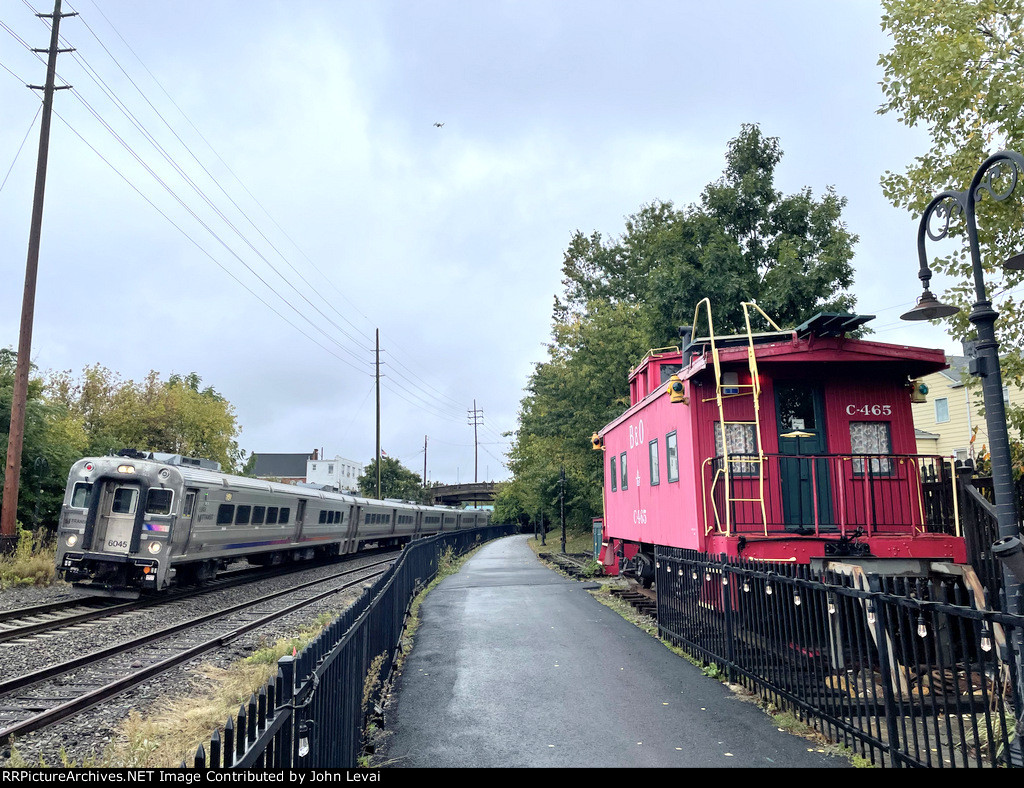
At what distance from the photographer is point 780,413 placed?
417 inches

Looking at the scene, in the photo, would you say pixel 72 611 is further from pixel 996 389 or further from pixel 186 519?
pixel 996 389

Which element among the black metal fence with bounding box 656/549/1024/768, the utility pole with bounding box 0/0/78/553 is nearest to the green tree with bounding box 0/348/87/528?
the utility pole with bounding box 0/0/78/553

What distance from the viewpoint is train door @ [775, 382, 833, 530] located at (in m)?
10.0

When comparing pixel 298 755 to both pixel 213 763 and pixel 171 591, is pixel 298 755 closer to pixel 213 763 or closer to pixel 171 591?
pixel 213 763

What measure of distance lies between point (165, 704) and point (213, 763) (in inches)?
224

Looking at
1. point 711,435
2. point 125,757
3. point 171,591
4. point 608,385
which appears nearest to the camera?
point 125,757

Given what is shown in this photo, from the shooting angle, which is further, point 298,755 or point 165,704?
point 165,704

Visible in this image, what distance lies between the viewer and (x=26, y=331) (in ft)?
61.3

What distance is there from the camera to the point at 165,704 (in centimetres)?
740

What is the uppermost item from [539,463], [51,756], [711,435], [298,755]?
[539,463]

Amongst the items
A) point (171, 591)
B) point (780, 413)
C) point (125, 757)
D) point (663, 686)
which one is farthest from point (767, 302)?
point (125, 757)

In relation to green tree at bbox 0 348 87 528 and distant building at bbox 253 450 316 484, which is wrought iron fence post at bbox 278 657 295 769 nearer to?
green tree at bbox 0 348 87 528

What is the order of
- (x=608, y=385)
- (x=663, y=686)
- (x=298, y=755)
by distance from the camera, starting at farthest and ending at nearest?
(x=608, y=385), (x=663, y=686), (x=298, y=755)
